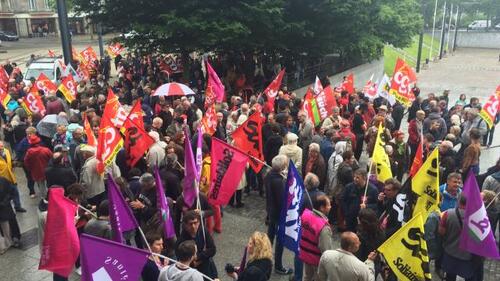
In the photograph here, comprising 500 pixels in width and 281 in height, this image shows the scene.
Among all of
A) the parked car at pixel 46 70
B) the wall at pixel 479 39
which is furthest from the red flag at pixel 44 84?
the wall at pixel 479 39

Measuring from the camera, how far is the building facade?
222 feet

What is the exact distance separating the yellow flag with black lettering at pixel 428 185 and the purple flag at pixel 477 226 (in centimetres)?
61

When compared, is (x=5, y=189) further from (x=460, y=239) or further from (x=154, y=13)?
(x=154, y=13)

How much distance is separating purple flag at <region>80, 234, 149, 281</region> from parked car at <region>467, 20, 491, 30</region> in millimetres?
74397

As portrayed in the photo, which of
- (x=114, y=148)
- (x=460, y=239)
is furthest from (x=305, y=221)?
(x=114, y=148)

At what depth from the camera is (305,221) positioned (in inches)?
246

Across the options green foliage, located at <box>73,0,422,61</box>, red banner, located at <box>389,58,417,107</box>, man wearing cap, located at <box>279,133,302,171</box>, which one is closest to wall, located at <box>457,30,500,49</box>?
green foliage, located at <box>73,0,422,61</box>

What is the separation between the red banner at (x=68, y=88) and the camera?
14.9 m

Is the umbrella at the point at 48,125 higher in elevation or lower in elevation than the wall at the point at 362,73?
higher

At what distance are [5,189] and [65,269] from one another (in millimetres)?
2642

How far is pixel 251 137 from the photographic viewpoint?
9.15m

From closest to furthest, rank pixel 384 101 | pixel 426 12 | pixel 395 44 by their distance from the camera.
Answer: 1. pixel 384 101
2. pixel 395 44
3. pixel 426 12

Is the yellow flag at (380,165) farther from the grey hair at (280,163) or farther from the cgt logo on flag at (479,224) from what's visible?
the cgt logo on flag at (479,224)

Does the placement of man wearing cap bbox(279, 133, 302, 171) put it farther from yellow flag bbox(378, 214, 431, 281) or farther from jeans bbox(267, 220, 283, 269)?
yellow flag bbox(378, 214, 431, 281)
